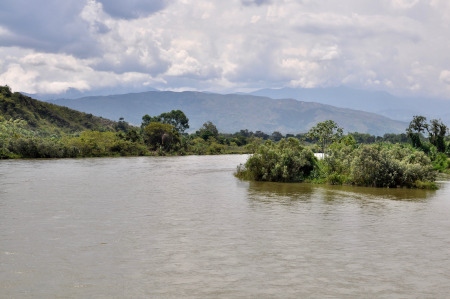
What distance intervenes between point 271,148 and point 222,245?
3130 centimetres

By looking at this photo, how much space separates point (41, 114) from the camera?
16925 cm

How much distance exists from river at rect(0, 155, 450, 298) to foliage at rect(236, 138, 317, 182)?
1087 cm

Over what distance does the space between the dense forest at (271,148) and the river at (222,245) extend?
6.85 metres

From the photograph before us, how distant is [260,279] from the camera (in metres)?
16.7

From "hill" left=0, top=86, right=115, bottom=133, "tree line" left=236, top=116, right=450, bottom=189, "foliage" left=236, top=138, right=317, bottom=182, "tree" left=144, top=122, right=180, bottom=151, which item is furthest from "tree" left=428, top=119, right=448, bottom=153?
"hill" left=0, top=86, right=115, bottom=133

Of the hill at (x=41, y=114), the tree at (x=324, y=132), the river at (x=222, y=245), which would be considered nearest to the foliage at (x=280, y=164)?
the river at (x=222, y=245)

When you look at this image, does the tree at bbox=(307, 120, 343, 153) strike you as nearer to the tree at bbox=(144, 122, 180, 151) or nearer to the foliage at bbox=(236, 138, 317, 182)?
the foliage at bbox=(236, 138, 317, 182)

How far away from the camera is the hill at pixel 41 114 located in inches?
5945

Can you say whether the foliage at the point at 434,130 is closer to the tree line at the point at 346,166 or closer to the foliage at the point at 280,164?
the tree line at the point at 346,166

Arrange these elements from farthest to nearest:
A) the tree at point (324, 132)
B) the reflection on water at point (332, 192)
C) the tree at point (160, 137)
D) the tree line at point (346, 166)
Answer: the tree at point (160, 137) → the tree at point (324, 132) → the tree line at point (346, 166) → the reflection on water at point (332, 192)

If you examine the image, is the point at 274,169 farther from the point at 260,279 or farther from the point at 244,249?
the point at 260,279

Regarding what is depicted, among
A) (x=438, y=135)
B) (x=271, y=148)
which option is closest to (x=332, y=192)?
(x=271, y=148)

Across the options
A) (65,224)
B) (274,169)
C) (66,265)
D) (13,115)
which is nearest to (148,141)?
(13,115)

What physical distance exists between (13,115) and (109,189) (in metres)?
117
